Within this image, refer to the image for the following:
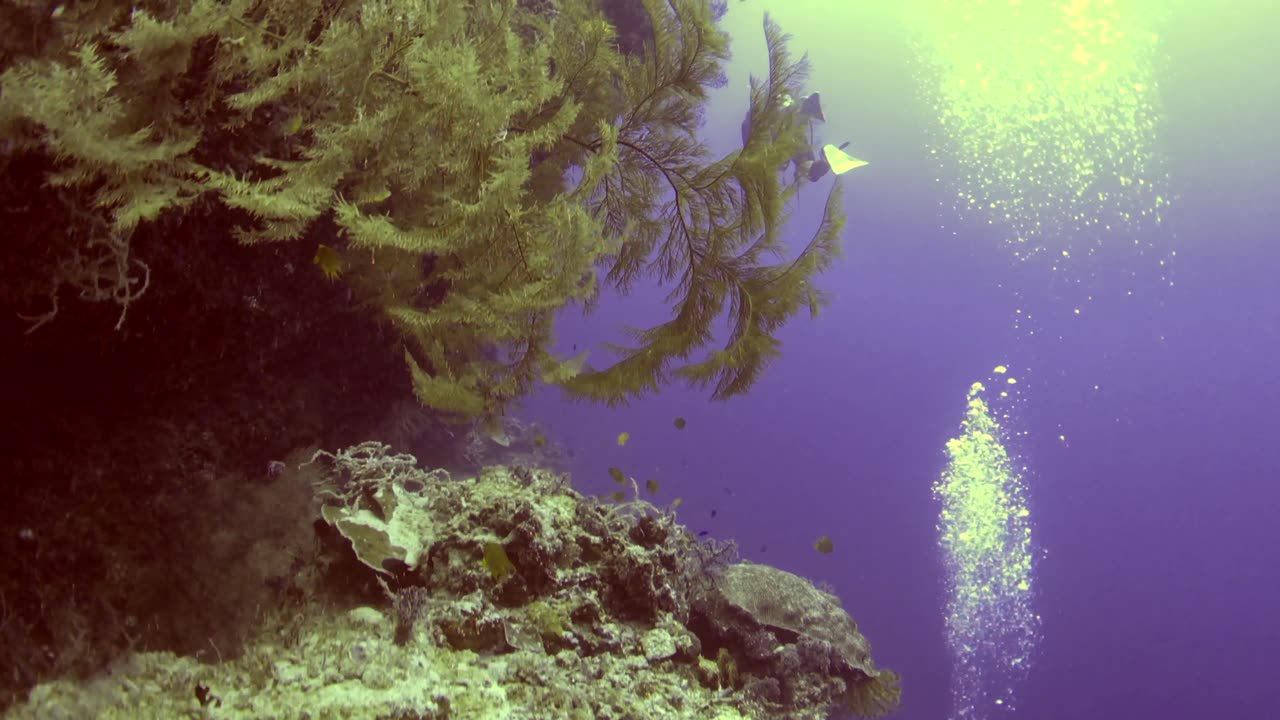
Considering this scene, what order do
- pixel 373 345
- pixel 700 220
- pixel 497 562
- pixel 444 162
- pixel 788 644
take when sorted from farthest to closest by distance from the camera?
1. pixel 788 644
2. pixel 700 220
3. pixel 373 345
4. pixel 497 562
5. pixel 444 162

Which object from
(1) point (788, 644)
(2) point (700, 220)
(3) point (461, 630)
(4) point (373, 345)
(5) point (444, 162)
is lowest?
(3) point (461, 630)

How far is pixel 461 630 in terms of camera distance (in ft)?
13.0

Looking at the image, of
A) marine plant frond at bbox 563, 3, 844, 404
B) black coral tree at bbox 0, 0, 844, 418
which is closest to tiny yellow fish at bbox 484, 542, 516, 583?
black coral tree at bbox 0, 0, 844, 418

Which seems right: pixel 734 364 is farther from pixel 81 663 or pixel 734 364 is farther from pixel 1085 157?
pixel 1085 157

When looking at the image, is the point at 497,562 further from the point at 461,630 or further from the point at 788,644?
the point at 788,644

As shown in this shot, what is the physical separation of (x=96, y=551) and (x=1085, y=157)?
192 ft

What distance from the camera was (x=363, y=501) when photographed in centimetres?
443

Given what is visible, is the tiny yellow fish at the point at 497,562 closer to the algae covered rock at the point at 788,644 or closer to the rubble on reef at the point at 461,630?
the rubble on reef at the point at 461,630

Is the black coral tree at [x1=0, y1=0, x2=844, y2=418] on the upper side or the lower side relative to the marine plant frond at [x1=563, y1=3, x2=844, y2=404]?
lower

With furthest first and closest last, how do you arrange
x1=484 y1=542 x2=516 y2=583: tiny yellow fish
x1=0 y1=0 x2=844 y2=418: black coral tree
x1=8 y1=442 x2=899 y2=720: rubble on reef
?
1. x1=484 y1=542 x2=516 y2=583: tiny yellow fish
2. x1=8 y1=442 x2=899 y2=720: rubble on reef
3. x1=0 y1=0 x2=844 y2=418: black coral tree

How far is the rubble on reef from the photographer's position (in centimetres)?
309

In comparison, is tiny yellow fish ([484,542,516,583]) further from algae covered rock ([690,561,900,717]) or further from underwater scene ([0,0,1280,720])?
algae covered rock ([690,561,900,717])

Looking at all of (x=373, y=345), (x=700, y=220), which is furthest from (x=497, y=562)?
(x=700, y=220)

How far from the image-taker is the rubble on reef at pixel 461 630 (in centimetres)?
309
